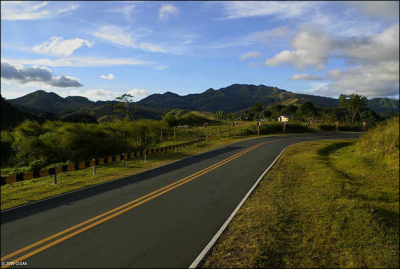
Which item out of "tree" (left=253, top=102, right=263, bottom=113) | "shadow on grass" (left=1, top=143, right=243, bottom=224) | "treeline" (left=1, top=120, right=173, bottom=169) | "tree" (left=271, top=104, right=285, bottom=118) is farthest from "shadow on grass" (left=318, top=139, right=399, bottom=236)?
"tree" (left=253, top=102, right=263, bottom=113)

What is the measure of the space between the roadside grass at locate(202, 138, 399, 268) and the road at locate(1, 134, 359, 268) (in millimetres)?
748

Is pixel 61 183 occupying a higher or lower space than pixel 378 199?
higher

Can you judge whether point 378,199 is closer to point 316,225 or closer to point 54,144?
point 316,225

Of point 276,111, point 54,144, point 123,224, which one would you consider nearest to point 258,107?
point 276,111

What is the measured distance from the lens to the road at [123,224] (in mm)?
5152

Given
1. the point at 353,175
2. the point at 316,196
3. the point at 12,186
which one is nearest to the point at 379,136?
the point at 353,175

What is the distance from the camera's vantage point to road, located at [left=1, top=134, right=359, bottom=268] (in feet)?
16.9

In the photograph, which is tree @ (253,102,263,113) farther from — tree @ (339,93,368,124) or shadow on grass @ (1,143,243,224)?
shadow on grass @ (1,143,243,224)

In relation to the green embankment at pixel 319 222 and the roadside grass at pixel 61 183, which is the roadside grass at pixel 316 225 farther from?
the roadside grass at pixel 61 183

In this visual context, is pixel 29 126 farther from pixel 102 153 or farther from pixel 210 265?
pixel 210 265

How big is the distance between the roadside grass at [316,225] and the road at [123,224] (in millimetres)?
748

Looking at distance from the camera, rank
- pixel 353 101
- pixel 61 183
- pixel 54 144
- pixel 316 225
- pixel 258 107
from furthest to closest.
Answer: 1. pixel 258 107
2. pixel 353 101
3. pixel 54 144
4. pixel 61 183
5. pixel 316 225

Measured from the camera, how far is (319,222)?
726 cm

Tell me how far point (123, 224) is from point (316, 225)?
5.23m
